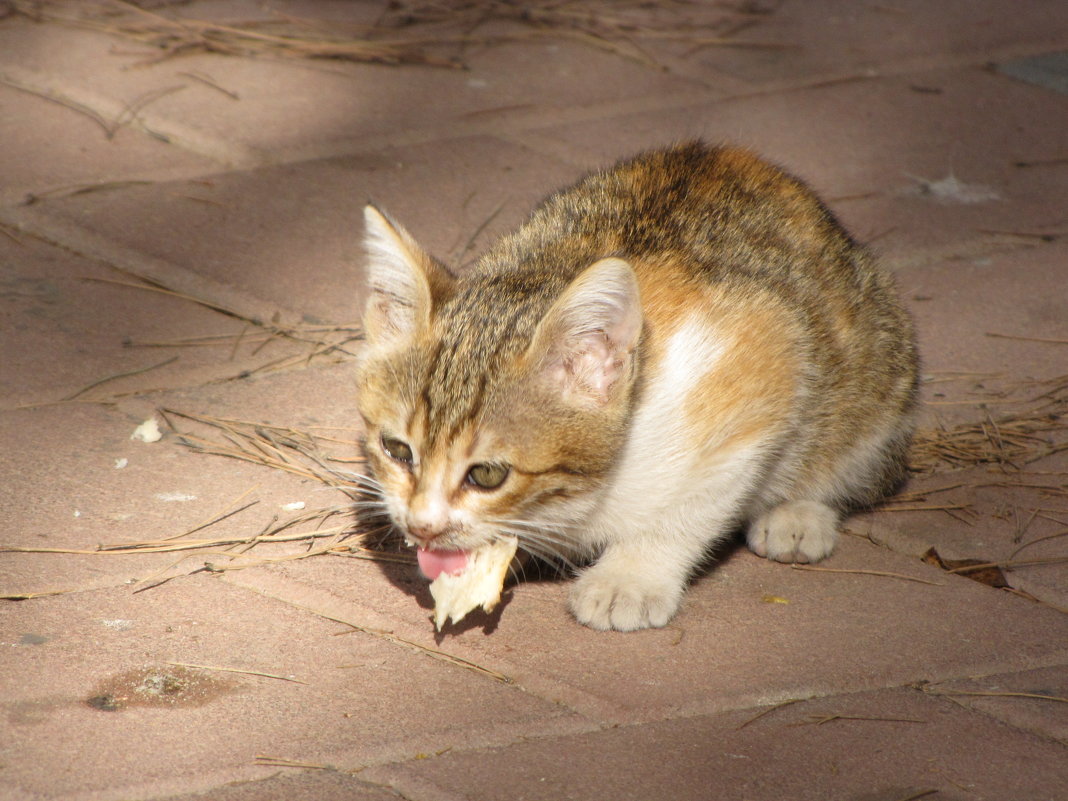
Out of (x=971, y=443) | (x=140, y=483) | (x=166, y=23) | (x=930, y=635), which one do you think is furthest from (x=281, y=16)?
(x=930, y=635)

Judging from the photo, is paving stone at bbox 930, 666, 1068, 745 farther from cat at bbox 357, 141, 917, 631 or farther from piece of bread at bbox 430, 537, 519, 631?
piece of bread at bbox 430, 537, 519, 631

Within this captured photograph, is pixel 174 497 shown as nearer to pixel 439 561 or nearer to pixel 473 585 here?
pixel 439 561

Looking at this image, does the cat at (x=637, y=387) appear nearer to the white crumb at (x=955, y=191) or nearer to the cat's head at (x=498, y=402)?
the cat's head at (x=498, y=402)

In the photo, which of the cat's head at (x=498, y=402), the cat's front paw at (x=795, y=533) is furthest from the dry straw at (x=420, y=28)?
the cat's front paw at (x=795, y=533)

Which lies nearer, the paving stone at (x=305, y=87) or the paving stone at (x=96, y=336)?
the paving stone at (x=96, y=336)

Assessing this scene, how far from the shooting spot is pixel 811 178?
16.7 ft

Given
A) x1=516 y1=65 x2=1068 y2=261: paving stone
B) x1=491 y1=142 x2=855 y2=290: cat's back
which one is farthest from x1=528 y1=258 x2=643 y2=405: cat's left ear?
x1=516 y1=65 x2=1068 y2=261: paving stone

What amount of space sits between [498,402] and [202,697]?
0.86 m

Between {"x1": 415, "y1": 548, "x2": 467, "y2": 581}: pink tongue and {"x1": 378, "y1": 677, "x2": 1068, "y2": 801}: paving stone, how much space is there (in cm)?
55

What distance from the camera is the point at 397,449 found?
9.62 ft

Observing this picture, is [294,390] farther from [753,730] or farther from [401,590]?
[753,730]

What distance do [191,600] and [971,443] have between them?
7.05ft

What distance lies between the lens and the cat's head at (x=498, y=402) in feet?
9.12

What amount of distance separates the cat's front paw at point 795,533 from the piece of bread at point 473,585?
74 centimetres
